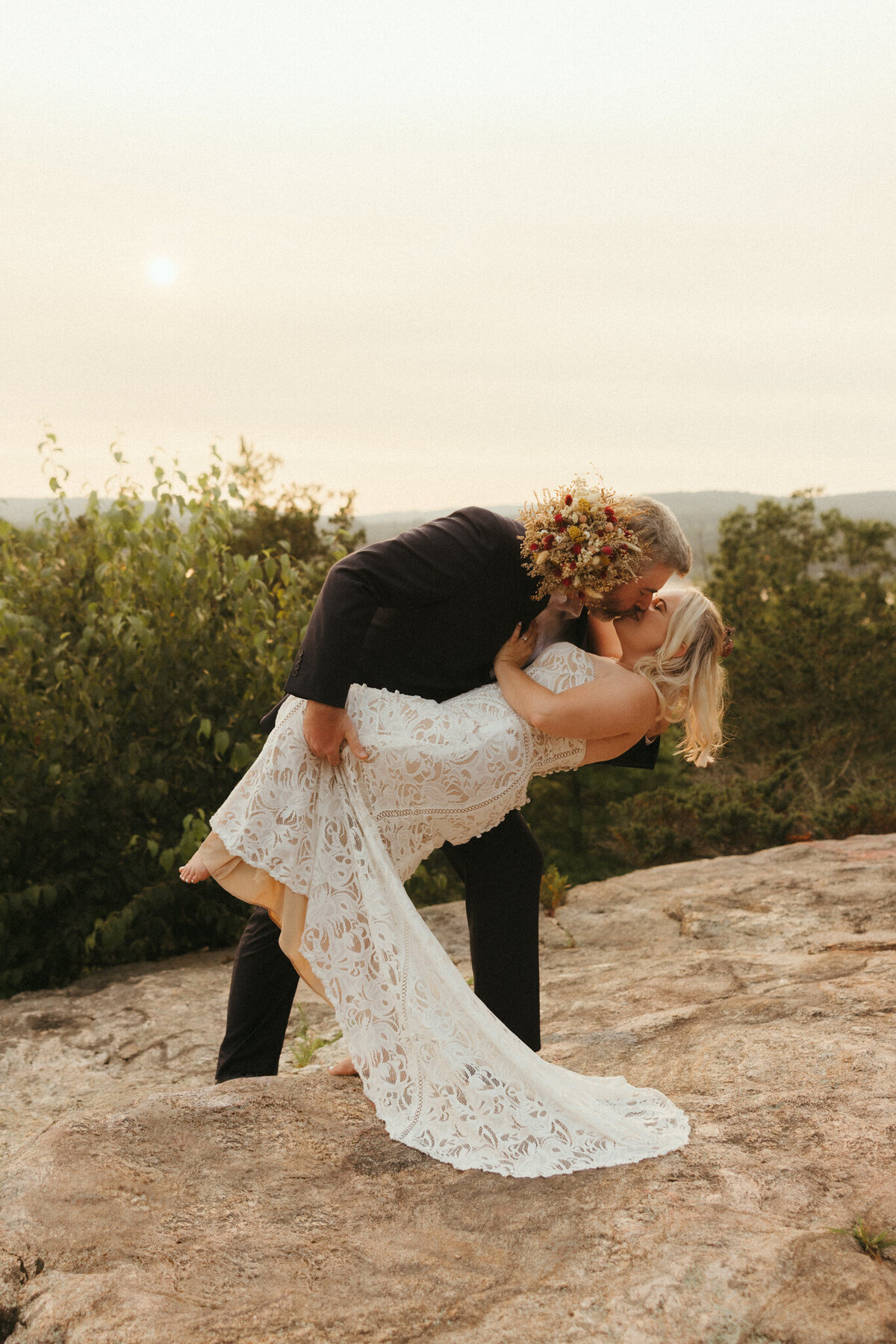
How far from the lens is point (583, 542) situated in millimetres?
2867

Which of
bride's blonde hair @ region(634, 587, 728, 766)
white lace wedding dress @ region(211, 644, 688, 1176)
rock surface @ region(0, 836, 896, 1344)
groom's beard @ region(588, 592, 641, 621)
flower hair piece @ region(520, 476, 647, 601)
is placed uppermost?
flower hair piece @ region(520, 476, 647, 601)

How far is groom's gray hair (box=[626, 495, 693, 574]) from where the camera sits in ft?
9.97

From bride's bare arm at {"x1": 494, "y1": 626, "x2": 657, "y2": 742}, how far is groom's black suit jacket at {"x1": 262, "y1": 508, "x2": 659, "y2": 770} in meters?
0.16

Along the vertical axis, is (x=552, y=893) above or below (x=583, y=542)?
below

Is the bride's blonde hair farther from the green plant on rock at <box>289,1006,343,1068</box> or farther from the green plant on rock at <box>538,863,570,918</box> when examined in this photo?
the green plant on rock at <box>538,863,570,918</box>

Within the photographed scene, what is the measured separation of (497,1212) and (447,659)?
1.52 metres

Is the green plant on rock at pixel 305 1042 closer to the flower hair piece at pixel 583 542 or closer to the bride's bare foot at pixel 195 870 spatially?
the bride's bare foot at pixel 195 870

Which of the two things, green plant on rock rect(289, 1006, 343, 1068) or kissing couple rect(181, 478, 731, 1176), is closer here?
kissing couple rect(181, 478, 731, 1176)

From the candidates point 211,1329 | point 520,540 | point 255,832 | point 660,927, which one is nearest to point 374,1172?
point 211,1329

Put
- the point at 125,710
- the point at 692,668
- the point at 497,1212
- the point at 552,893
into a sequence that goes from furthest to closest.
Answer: the point at 552,893 < the point at 125,710 < the point at 692,668 < the point at 497,1212

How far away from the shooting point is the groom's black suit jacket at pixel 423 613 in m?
2.96

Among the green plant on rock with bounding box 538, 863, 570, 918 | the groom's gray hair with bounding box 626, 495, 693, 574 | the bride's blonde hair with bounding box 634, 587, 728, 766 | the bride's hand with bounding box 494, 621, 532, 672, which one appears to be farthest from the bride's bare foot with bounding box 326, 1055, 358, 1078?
the green plant on rock with bounding box 538, 863, 570, 918

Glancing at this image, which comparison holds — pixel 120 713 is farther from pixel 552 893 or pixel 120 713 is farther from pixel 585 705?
pixel 585 705

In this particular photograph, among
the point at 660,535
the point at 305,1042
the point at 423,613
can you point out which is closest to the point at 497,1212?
the point at 423,613
